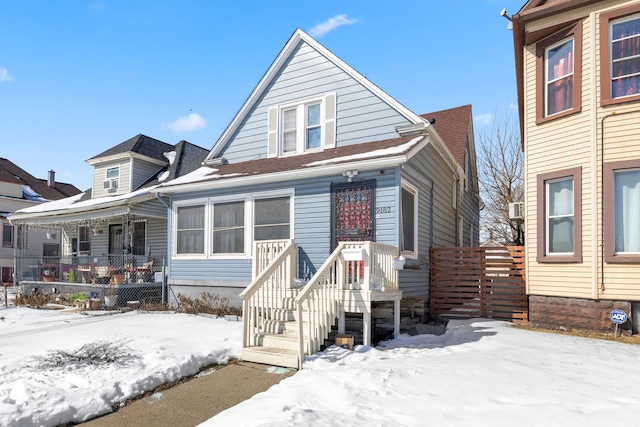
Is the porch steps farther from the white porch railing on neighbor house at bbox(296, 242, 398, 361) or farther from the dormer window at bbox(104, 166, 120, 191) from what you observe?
the dormer window at bbox(104, 166, 120, 191)

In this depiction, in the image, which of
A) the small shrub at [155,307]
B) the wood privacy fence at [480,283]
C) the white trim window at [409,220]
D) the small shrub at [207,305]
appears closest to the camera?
the white trim window at [409,220]

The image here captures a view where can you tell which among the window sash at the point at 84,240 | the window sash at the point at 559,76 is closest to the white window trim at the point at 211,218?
the window sash at the point at 559,76

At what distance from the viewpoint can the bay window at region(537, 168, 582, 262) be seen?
831 cm

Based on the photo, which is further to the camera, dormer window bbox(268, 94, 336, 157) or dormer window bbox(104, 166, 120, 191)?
dormer window bbox(104, 166, 120, 191)

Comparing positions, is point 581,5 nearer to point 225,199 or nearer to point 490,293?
point 490,293

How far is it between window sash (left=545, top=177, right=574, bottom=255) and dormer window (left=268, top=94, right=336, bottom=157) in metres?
5.34

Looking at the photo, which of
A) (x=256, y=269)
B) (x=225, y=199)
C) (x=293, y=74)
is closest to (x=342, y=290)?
(x=256, y=269)

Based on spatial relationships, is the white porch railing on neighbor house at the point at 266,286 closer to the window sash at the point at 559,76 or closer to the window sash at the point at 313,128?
the window sash at the point at 313,128

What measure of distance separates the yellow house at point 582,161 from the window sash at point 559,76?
2 centimetres

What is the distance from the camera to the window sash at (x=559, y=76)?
882 cm

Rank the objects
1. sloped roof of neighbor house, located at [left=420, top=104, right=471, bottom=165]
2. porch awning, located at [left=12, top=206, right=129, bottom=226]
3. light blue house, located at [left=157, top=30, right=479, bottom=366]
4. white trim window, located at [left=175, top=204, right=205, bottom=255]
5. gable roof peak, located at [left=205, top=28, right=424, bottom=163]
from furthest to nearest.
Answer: sloped roof of neighbor house, located at [left=420, top=104, right=471, bottom=165], porch awning, located at [left=12, top=206, right=129, bottom=226], white trim window, located at [left=175, top=204, right=205, bottom=255], gable roof peak, located at [left=205, top=28, right=424, bottom=163], light blue house, located at [left=157, top=30, right=479, bottom=366]

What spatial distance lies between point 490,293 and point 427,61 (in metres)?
6.90

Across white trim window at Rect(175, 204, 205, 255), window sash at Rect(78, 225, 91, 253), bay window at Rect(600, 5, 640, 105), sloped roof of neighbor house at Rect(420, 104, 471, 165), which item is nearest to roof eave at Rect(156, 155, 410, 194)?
white trim window at Rect(175, 204, 205, 255)

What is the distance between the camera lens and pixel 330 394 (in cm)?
465
